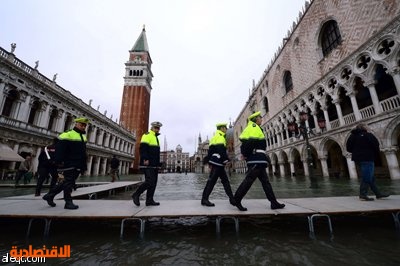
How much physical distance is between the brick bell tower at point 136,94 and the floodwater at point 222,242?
48.1 m

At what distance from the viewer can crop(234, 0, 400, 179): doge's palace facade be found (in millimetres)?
10930

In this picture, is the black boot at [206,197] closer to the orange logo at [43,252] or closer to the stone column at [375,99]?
the orange logo at [43,252]

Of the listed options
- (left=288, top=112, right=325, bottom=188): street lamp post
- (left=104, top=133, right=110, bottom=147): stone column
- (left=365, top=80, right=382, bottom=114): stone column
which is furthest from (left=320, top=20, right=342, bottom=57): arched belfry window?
(left=104, top=133, right=110, bottom=147): stone column

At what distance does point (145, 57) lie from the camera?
58562mm

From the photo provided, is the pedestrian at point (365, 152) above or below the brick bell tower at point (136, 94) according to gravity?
below

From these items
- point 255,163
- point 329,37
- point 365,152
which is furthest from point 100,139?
point 329,37

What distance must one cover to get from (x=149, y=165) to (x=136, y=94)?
5505 cm

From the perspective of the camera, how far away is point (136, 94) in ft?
178

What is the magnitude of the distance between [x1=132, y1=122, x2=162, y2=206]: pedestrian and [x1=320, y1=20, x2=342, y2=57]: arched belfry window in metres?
18.6

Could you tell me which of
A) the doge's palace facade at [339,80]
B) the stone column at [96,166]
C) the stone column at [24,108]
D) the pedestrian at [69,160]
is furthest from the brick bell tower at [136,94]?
the pedestrian at [69,160]

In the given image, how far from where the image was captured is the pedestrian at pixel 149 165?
391cm

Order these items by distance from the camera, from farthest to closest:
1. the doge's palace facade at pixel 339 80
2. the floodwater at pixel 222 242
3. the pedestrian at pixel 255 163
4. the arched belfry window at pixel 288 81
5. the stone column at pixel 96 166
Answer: the stone column at pixel 96 166
the arched belfry window at pixel 288 81
the doge's palace facade at pixel 339 80
the pedestrian at pixel 255 163
the floodwater at pixel 222 242

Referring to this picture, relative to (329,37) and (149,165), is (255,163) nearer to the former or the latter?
(149,165)

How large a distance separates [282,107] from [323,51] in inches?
300
